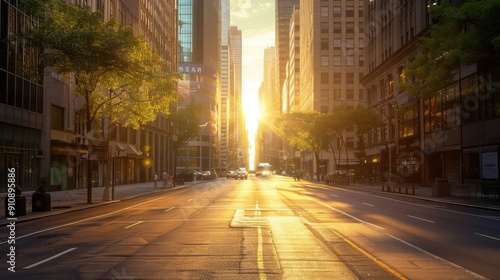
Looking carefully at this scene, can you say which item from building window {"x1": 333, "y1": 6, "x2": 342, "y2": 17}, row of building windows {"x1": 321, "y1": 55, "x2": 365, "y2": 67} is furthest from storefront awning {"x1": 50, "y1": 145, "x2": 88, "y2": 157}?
building window {"x1": 333, "y1": 6, "x2": 342, "y2": 17}

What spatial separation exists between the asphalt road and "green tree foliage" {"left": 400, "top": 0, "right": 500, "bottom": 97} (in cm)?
1047

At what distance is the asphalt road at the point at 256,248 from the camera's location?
9.50 metres

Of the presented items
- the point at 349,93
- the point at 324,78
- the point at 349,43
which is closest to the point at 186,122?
the point at 324,78

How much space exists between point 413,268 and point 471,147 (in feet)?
122

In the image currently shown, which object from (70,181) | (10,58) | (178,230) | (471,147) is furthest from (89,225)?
(471,147)

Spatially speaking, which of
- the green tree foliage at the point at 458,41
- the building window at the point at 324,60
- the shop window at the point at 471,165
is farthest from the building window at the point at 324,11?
the green tree foliage at the point at 458,41

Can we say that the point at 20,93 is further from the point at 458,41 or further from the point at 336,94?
the point at 336,94

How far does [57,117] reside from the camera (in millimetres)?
46312

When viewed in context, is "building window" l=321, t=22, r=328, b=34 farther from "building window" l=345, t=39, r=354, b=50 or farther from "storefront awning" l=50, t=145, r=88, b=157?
"storefront awning" l=50, t=145, r=88, b=157

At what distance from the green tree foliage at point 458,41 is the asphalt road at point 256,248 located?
10474 millimetres

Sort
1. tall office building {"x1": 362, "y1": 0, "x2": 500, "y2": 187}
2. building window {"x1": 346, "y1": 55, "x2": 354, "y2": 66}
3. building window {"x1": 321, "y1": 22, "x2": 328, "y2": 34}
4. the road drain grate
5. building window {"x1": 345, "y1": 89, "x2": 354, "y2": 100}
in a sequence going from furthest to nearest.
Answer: building window {"x1": 321, "y1": 22, "x2": 328, "y2": 34}
building window {"x1": 346, "y1": 55, "x2": 354, "y2": 66}
building window {"x1": 345, "y1": 89, "x2": 354, "y2": 100}
tall office building {"x1": 362, "y1": 0, "x2": 500, "y2": 187}
the road drain grate

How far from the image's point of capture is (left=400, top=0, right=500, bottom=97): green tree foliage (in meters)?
25.1

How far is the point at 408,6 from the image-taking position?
191ft

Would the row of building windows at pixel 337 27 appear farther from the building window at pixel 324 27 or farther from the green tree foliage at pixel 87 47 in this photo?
the green tree foliage at pixel 87 47
